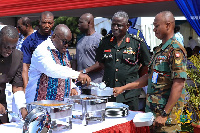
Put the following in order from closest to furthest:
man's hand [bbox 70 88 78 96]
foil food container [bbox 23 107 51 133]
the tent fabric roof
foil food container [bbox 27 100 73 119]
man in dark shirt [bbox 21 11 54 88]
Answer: foil food container [bbox 23 107 51 133] → foil food container [bbox 27 100 73 119] → man's hand [bbox 70 88 78 96] → man in dark shirt [bbox 21 11 54 88] → the tent fabric roof

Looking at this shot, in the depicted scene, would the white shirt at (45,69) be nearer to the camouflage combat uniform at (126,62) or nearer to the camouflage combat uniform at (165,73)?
the camouflage combat uniform at (165,73)

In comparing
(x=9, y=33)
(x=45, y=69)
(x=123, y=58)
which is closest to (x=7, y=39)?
(x=9, y=33)

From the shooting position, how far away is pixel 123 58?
3260 mm

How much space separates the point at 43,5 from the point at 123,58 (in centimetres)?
314

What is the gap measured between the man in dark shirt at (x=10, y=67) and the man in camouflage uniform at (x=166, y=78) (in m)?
0.94

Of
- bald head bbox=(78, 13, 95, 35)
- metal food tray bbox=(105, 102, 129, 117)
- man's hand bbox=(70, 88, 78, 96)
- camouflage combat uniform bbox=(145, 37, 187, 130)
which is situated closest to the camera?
camouflage combat uniform bbox=(145, 37, 187, 130)

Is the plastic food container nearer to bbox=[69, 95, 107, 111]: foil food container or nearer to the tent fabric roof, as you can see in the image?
bbox=[69, 95, 107, 111]: foil food container

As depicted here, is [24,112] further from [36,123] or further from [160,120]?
[160,120]

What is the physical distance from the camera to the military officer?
3.24m

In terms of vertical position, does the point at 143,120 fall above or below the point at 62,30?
below

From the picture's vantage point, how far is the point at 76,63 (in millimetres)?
4250

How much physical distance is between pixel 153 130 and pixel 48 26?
2.00 metres

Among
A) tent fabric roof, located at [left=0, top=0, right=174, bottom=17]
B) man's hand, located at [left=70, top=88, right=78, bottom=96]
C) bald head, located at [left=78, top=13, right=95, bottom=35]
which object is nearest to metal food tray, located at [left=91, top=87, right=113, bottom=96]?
man's hand, located at [left=70, top=88, right=78, bottom=96]

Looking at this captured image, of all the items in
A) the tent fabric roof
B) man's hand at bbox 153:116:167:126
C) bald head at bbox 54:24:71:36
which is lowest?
man's hand at bbox 153:116:167:126
